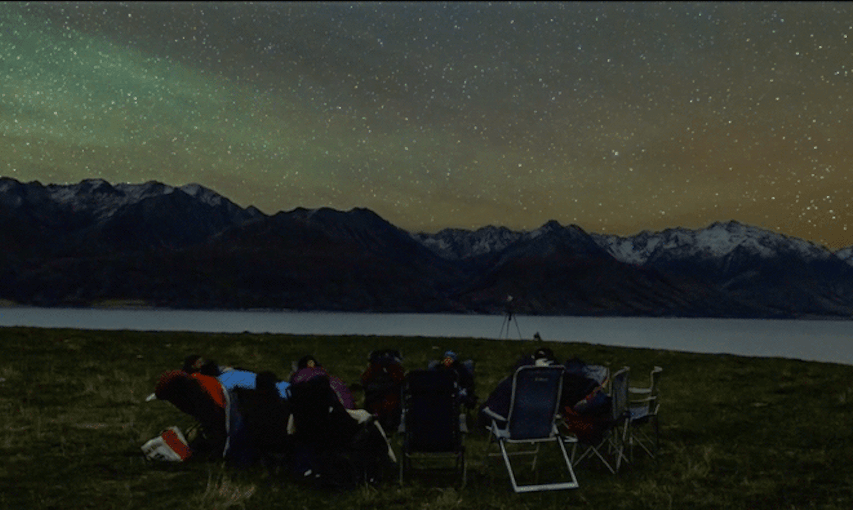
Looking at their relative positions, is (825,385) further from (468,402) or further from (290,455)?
(290,455)

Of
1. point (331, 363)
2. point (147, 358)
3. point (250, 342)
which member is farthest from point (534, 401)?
point (250, 342)

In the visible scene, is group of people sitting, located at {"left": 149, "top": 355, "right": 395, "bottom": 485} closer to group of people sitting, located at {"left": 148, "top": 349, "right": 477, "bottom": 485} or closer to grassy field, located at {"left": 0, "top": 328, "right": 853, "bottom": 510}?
group of people sitting, located at {"left": 148, "top": 349, "right": 477, "bottom": 485}

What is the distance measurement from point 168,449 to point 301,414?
7.19 feet

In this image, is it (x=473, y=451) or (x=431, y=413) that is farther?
(x=473, y=451)

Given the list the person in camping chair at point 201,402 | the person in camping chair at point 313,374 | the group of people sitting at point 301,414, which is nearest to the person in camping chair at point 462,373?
the group of people sitting at point 301,414

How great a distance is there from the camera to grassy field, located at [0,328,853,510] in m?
7.05

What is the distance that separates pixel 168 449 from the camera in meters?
8.69

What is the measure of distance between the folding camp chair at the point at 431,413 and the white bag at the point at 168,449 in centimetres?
299

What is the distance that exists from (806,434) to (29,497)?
10615 millimetres

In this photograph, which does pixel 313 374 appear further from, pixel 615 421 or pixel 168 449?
pixel 615 421

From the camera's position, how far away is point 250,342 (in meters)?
24.8

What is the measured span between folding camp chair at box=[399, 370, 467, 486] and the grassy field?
433 mm

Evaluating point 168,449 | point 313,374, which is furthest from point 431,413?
point 168,449

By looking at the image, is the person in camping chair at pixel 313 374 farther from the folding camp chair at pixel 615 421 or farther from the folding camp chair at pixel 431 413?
the folding camp chair at pixel 615 421
